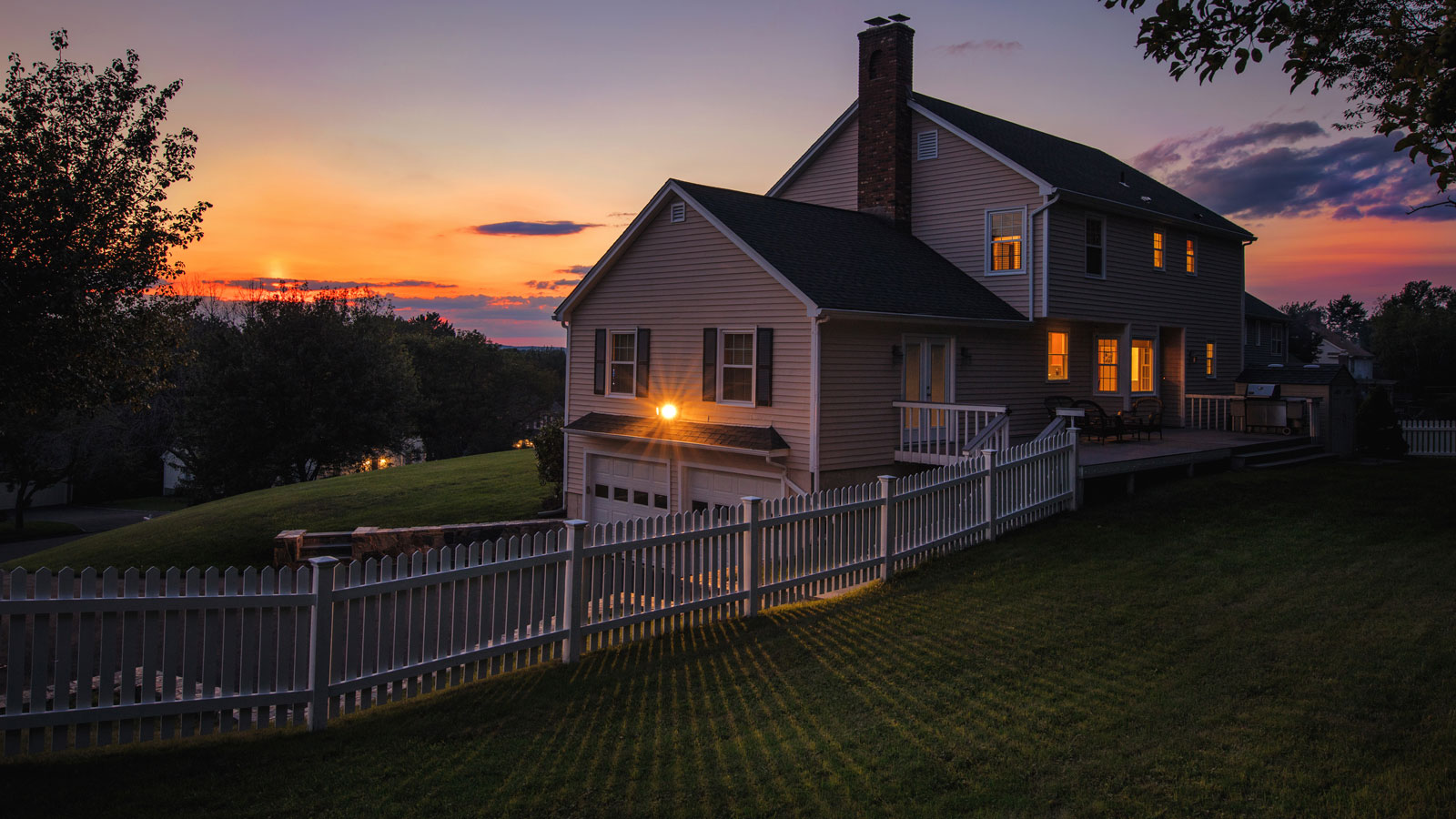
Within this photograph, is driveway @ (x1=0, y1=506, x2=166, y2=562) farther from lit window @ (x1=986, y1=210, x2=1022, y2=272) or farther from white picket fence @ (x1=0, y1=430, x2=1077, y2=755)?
lit window @ (x1=986, y1=210, x2=1022, y2=272)

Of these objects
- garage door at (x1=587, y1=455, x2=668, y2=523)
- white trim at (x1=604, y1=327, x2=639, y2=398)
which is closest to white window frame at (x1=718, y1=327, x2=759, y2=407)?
garage door at (x1=587, y1=455, x2=668, y2=523)

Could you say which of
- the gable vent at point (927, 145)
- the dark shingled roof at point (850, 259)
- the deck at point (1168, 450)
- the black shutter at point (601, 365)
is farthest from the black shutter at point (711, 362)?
the gable vent at point (927, 145)

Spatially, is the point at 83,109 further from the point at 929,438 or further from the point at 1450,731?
the point at 1450,731

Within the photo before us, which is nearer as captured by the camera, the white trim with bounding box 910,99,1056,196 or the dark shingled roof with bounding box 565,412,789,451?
the dark shingled roof with bounding box 565,412,789,451

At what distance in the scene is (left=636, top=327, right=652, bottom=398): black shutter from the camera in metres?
18.2

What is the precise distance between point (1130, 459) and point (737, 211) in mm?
8914

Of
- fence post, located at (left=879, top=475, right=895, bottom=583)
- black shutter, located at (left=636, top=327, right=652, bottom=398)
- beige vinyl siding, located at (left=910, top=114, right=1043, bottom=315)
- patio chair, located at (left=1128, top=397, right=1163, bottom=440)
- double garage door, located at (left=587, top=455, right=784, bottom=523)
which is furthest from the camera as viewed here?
beige vinyl siding, located at (left=910, top=114, right=1043, bottom=315)

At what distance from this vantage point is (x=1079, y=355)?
67.6 ft

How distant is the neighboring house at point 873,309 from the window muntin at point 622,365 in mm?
52

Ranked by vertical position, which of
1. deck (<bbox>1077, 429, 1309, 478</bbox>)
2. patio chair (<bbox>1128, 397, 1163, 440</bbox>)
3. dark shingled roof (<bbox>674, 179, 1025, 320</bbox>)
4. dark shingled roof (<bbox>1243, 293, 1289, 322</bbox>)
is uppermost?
dark shingled roof (<bbox>1243, 293, 1289, 322</bbox>)

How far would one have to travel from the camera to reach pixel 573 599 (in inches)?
301

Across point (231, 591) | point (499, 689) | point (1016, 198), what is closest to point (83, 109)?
point (231, 591)

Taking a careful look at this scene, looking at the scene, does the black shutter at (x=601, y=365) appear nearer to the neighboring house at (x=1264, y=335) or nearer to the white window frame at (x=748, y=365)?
the white window frame at (x=748, y=365)

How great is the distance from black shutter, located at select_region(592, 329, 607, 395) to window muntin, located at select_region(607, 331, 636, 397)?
123 mm
